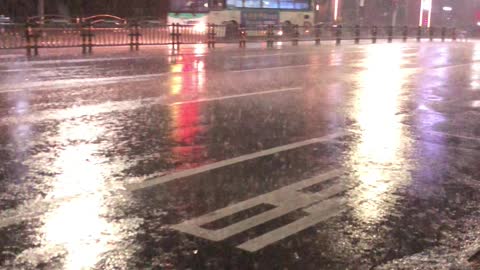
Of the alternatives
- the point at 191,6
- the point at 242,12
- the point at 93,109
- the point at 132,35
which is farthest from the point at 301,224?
the point at 242,12

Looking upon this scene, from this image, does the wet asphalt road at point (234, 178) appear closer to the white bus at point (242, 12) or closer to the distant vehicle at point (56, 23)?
the distant vehicle at point (56, 23)

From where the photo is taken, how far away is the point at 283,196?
568cm

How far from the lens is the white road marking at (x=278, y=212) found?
4.65 meters

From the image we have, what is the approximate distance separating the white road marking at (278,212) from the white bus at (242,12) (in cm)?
2799

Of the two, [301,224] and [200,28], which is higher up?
[200,28]

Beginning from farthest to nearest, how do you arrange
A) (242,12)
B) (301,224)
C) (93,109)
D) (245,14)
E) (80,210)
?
(245,14) → (242,12) → (93,109) → (80,210) → (301,224)

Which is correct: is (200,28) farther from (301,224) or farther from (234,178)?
(301,224)

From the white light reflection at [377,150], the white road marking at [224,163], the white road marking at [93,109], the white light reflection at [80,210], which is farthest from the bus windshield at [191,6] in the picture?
the white light reflection at [80,210]

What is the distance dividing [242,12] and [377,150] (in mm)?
28976

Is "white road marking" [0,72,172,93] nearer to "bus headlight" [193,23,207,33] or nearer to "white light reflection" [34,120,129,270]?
"white light reflection" [34,120,129,270]

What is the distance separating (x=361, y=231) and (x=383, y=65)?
1695 cm

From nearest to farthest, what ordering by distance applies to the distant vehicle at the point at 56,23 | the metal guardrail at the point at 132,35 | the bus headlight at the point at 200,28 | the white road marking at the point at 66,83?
1. the white road marking at the point at 66,83
2. the metal guardrail at the point at 132,35
3. the distant vehicle at the point at 56,23
4. the bus headlight at the point at 200,28

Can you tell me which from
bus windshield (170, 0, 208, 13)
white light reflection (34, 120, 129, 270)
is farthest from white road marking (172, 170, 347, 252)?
bus windshield (170, 0, 208, 13)

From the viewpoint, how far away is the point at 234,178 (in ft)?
20.5
